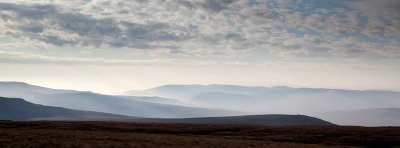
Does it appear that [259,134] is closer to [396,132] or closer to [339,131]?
[339,131]

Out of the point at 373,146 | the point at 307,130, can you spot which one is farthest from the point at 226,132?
the point at 373,146

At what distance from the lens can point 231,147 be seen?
38531 mm

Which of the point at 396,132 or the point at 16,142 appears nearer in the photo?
the point at 16,142

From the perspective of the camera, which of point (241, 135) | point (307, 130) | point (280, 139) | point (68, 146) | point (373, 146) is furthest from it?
point (307, 130)

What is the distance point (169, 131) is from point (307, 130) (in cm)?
2300

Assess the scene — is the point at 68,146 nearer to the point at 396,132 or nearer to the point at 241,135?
the point at 241,135

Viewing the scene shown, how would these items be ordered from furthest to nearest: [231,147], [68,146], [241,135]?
[241,135], [231,147], [68,146]

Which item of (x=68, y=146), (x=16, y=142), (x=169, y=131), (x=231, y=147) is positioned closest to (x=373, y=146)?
(x=231, y=147)

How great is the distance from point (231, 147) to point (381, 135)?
96.1 ft

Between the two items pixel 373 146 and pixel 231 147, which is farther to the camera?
pixel 373 146

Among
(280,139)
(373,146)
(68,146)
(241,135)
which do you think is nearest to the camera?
(68,146)

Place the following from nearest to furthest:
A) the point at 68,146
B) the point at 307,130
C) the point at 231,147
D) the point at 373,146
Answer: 1. the point at 68,146
2. the point at 231,147
3. the point at 373,146
4. the point at 307,130

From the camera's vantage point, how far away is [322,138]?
5488 centimetres

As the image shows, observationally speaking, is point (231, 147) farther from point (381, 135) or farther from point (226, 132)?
point (381, 135)
